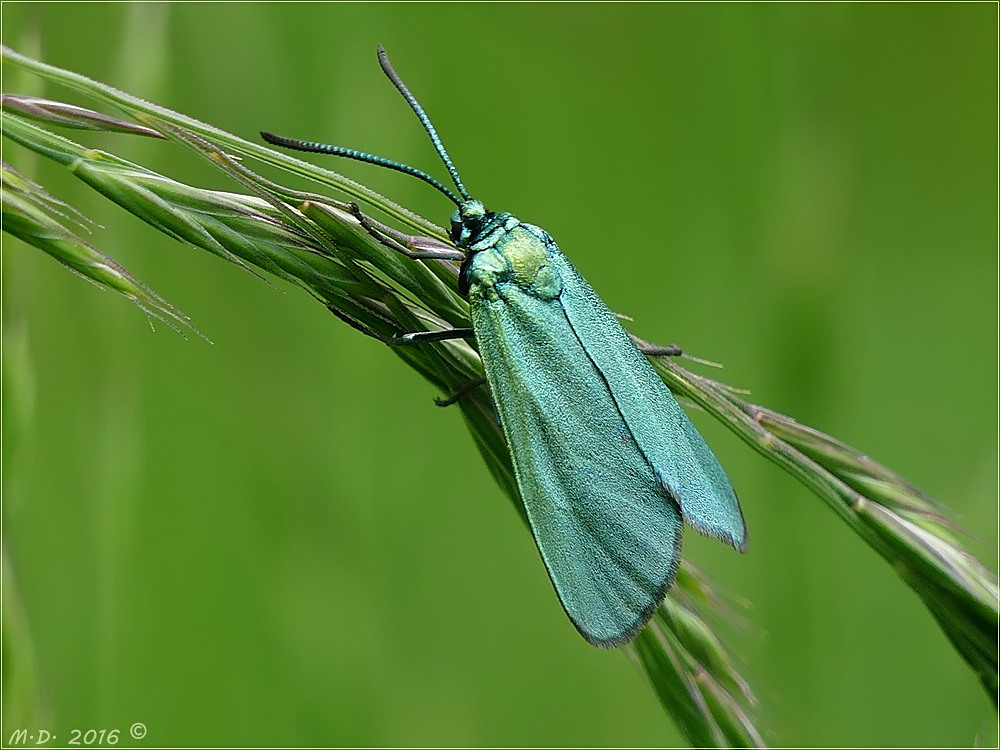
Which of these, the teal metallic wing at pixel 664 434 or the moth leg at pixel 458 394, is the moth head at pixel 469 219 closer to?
the teal metallic wing at pixel 664 434

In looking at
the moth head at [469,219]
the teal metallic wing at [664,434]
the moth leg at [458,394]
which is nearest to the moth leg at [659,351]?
the teal metallic wing at [664,434]

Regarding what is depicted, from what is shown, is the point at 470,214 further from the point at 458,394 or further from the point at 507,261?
the point at 458,394

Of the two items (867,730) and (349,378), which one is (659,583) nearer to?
(349,378)

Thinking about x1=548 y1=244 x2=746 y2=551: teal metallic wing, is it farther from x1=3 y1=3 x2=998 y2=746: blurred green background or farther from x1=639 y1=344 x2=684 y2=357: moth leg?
x1=3 y1=3 x2=998 y2=746: blurred green background

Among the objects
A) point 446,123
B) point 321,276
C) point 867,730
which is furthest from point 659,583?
point 446,123

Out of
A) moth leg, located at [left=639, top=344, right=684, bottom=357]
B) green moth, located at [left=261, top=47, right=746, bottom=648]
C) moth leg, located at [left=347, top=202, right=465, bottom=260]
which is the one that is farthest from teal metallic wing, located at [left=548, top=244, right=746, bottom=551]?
moth leg, located at [left=347, top=202, right=465, bottom=260]

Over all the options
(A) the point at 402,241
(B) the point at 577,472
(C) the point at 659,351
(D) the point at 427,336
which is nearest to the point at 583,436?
(B) the point at 577,472
